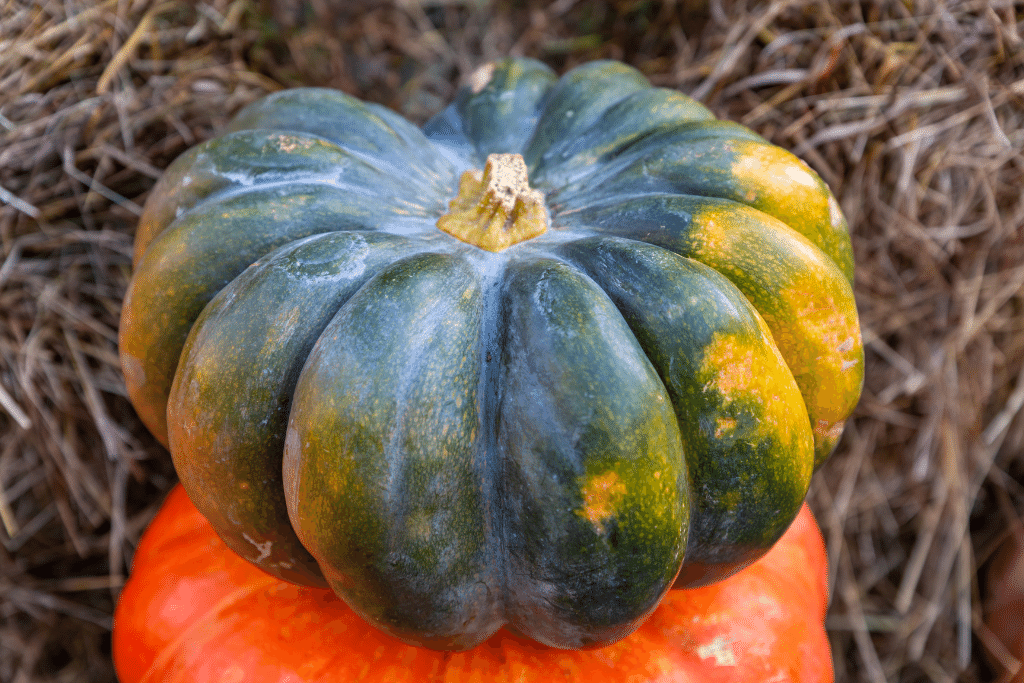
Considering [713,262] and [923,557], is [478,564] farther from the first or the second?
[923,557]

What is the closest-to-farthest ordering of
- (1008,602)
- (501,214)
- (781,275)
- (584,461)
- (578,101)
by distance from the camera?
(584,461) → (781,275) → (501,214) → (578,101) → (1008,602)

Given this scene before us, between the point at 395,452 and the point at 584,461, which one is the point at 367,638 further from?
the point at 584,461

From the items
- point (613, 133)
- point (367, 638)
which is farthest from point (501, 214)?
point (367, 638)

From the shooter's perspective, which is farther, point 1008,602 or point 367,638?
point 1008,602

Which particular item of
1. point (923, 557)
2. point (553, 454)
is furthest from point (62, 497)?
point (923, 557)

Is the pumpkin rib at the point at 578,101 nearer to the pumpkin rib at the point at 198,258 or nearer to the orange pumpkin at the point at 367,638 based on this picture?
the pumpkin rib at the point at 198,258

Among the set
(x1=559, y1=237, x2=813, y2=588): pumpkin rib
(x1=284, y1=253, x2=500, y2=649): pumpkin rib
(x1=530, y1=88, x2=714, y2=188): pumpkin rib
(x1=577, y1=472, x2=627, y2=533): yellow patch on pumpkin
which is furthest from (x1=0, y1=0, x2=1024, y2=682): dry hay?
(x1=577, y1=472, x2=627, y2=533): yellow patch on pumpkin

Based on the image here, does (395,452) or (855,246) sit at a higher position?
(395,452)
